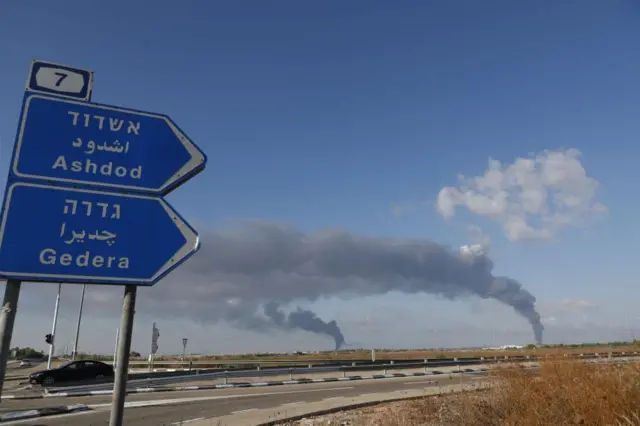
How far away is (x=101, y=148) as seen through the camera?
9.39ft

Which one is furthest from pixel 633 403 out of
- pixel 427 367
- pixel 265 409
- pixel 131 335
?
pixel 427 367

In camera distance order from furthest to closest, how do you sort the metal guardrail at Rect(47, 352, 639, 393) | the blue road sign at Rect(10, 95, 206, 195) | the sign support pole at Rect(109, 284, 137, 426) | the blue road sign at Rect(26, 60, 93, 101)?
the metal guardrail at Rect(47, 352, 639, 393) < the blue road sign at Rect(26, 60, 93, 101) < the blue road sign at Rect(10, 95, 206, 195) < the sign support pole at Rect(109, 284, 137, 426)

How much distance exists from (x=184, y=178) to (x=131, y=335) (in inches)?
43.0

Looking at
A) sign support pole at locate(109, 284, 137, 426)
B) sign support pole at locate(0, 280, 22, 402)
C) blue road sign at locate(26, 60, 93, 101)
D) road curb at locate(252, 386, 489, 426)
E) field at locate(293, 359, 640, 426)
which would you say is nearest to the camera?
sign support pole at locate(0, 280, 22, 402)

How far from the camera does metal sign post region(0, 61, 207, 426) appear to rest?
8.46ft

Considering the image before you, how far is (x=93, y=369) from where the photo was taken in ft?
87.2

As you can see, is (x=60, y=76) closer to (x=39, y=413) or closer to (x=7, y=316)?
(x=7, y=316)

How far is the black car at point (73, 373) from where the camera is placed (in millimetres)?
24234

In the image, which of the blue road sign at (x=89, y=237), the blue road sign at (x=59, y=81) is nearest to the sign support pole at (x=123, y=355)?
the blue road sign at (x=89, y=237)

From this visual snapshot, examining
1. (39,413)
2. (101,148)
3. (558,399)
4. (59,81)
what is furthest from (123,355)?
(39,413)

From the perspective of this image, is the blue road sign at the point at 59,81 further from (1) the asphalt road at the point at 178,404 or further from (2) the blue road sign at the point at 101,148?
(1) the asphalt road at the point at 178,404

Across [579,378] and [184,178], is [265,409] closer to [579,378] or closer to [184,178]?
[579,378]

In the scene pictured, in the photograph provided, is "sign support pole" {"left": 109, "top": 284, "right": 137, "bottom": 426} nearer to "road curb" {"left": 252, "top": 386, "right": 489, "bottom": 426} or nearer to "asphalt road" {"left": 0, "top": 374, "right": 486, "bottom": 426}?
"asphalt road" {"left": 0, "top": 374, "right": 486, "bottom": 426}

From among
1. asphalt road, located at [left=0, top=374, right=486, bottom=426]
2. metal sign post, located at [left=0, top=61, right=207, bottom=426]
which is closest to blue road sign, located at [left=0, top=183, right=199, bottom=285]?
metal sign post, located at [left=0, top=61, right=207, bottom=426]
